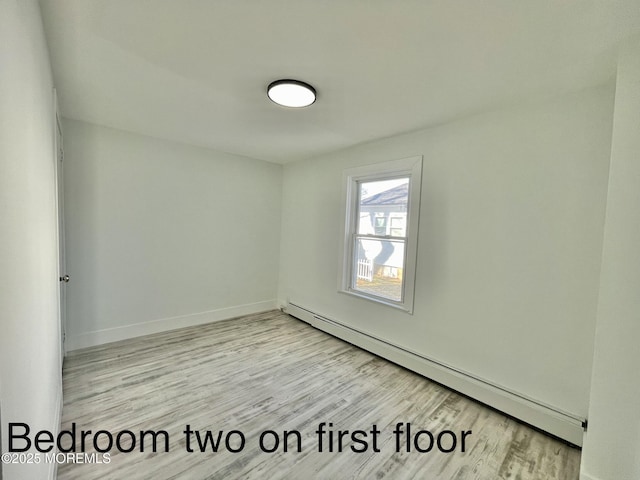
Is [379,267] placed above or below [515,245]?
below

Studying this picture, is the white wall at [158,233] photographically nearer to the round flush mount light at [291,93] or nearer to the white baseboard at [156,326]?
the white baseboard at [156,326]

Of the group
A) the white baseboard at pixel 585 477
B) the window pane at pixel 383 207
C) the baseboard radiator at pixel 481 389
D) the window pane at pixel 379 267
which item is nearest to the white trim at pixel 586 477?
the white baseboard at pixel 585 477

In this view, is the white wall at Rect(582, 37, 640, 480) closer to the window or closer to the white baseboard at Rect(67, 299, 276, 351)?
the window

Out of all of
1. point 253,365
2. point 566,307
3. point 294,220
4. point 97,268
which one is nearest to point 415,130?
point 566,307

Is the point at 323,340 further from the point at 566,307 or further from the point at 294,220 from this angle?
the point at 566,307

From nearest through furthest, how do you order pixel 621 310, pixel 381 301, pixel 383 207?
pixel 621 310, pixel 381 301, pixel 383 207

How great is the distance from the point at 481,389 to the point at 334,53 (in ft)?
9.01

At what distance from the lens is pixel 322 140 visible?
3227 mm

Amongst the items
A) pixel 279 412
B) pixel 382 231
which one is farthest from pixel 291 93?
pixel 279 412

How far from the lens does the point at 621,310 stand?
57.6 inches

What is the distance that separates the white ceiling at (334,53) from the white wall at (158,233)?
Result: 0.75m

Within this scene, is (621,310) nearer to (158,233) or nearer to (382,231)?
(382,231)

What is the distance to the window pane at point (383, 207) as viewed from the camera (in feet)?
10.0

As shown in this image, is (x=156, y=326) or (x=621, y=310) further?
(x=156, y=326)
